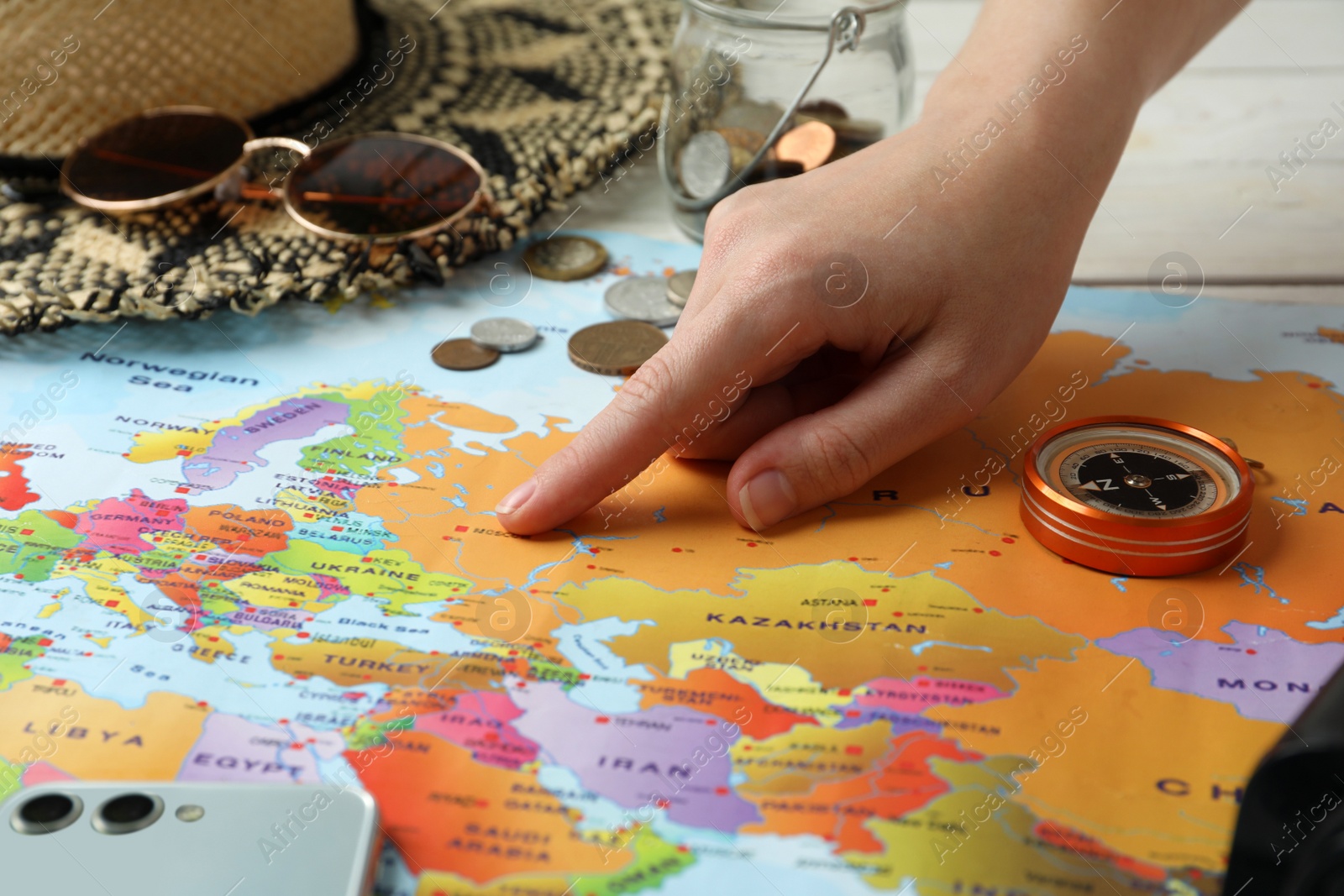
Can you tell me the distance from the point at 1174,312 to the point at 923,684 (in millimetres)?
655

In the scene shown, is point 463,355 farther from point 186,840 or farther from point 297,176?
point 186,840

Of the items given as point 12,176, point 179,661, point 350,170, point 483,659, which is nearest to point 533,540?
point 483,659

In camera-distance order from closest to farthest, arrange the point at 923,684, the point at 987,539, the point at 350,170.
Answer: the point at 923,684, the point at 987,539, the point at 350,170

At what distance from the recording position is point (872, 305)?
90 cm

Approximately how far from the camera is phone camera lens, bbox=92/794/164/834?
0.66m

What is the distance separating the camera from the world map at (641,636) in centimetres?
70

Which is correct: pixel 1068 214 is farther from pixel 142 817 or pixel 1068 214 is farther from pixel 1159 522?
pixel 142 817

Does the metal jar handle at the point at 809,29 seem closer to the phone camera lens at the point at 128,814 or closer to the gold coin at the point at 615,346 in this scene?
the gold coin at the point at 615,346

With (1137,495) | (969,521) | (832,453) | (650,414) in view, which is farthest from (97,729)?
(1137,495)

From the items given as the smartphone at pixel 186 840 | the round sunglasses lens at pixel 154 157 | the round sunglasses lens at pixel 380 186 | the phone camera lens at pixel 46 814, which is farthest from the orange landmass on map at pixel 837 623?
the round sunglasses lens at pixel 154 157

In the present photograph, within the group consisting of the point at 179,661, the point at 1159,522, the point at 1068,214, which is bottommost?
the point at 179,661

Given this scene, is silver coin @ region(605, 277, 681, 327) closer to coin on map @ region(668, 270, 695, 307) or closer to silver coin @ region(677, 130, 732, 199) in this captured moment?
coin on map @ region(668, 270, 695, 307)

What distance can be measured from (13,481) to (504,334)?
1.64 ft

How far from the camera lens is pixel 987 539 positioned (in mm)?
925
